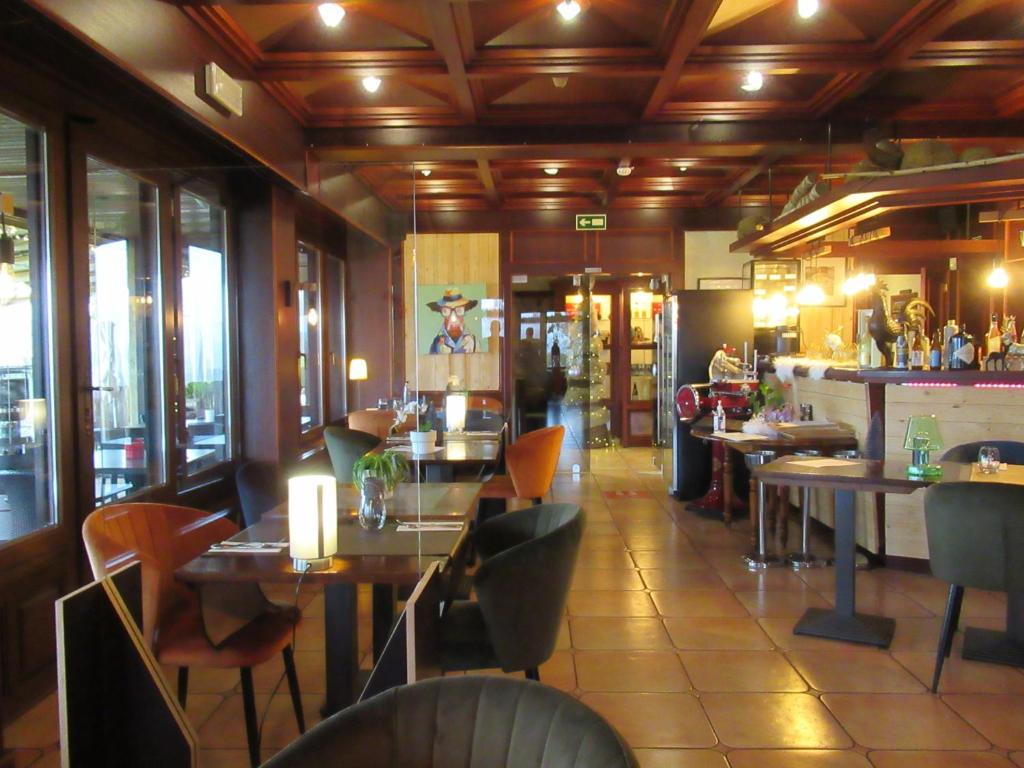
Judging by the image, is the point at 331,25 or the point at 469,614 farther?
the point at 331,25

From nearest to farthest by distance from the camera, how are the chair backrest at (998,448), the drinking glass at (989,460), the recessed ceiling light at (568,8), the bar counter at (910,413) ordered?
the recessed ceiling light at (568,8), the drinking glass at (989,460), the chair backrest at (998,448), the bar counter at (910,413)

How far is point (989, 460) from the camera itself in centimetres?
390

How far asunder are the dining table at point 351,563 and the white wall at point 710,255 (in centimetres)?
636

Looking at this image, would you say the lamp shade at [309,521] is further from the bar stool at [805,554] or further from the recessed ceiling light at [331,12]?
the bar stool at [805,554]

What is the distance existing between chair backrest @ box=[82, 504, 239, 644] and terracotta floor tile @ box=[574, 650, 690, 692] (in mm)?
1619

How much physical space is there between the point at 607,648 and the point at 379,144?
3.63 m

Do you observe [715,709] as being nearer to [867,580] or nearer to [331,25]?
[867,580]

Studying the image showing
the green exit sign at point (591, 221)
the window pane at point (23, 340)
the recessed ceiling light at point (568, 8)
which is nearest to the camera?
→ the window pane at point (23, 340)

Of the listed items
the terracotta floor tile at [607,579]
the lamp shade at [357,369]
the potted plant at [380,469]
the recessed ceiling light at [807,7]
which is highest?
the recessed ceiling light at [807,7]

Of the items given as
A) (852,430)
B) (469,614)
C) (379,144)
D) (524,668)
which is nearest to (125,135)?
(379,144)

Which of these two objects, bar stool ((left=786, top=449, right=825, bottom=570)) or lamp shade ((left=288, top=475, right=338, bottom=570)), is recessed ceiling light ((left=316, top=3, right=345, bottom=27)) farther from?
bar stool ((left=786, top=449, right=825, bottom=570))

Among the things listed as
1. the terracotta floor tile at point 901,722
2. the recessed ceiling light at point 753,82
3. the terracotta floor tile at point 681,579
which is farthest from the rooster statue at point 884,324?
the terracotta floor tile at point 901,722

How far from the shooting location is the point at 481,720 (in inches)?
56.5

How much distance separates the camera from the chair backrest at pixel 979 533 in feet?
10.4
